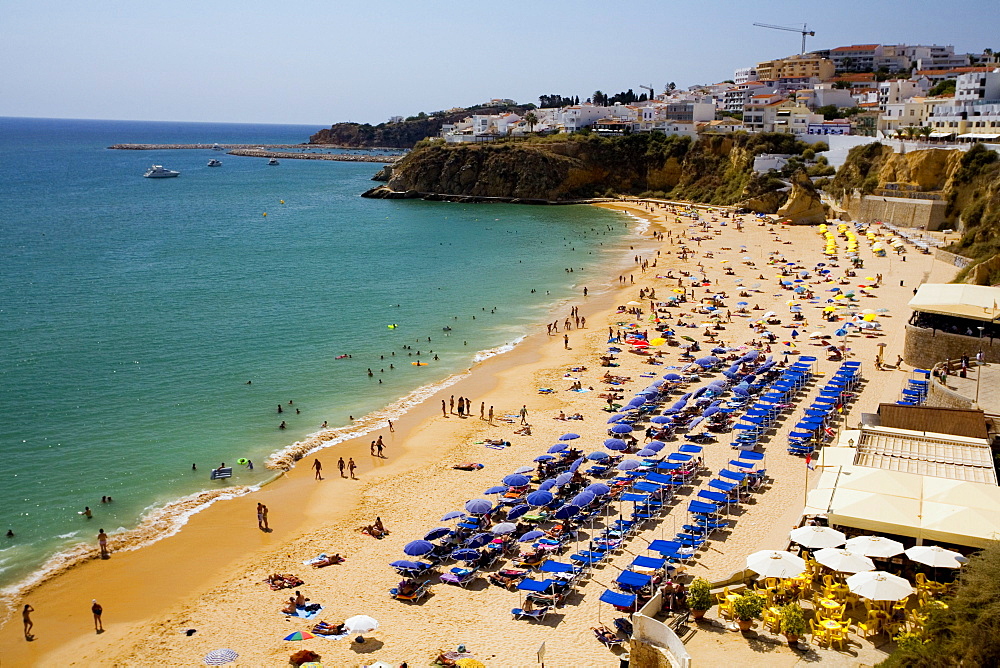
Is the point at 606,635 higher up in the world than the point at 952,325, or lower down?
lower down

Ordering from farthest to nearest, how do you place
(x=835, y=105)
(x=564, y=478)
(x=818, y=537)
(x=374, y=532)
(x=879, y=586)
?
1. (x=835, y=105)
2. (x=564, y=478)
3. (x=374, y=532)
4. (x=818, y=537)
5. (x=879, y=586)

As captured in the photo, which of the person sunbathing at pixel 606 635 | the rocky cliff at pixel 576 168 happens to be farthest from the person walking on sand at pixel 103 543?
the rocky cliff at pixel 576 168

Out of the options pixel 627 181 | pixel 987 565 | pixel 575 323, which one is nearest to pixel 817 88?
pixel 627 181

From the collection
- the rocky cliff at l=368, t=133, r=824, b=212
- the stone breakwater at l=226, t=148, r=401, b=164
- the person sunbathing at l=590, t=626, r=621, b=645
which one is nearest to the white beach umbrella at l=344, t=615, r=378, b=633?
the person sunbathing at l=590, t=626, r=621, b=645

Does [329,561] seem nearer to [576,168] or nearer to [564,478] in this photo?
[564,478]

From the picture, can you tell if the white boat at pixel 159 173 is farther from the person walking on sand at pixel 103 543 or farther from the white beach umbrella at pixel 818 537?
the white beach umbrella at pixel 818 537

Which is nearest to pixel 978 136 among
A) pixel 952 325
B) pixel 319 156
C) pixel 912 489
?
pixel 952 325
